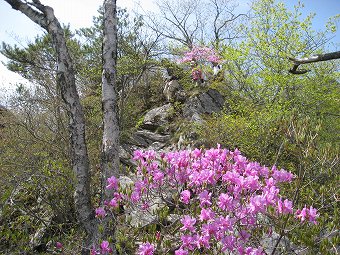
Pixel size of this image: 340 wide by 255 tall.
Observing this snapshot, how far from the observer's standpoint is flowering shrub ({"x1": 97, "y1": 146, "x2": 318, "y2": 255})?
7.58ft

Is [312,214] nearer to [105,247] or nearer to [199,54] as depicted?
[105,247]

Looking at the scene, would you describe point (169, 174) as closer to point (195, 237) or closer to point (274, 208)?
point (195, 237)

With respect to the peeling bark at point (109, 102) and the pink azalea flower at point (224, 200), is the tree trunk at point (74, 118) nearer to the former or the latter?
the peeling bark at point (109, 102)

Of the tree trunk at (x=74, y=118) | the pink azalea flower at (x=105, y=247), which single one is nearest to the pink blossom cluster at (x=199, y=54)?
the tree trunk at (x=74, y=118)

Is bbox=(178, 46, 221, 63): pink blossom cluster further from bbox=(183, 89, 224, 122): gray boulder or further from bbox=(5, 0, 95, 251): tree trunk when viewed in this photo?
bbox=(5, 0, 95, 251): tree trunk

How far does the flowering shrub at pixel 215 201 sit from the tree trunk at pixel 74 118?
105cm

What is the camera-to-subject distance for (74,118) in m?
4.13

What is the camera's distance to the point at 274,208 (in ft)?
7.48

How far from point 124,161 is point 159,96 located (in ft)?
20.1

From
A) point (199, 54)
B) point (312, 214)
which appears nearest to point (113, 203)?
point (312, 214)

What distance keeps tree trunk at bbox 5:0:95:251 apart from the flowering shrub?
1052mm

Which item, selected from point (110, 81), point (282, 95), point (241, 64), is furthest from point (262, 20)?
point (110, 81)

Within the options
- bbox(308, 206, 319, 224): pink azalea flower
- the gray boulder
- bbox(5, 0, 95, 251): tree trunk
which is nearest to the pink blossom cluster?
the gray boulder

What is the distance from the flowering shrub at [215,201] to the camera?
2311 millimetres
